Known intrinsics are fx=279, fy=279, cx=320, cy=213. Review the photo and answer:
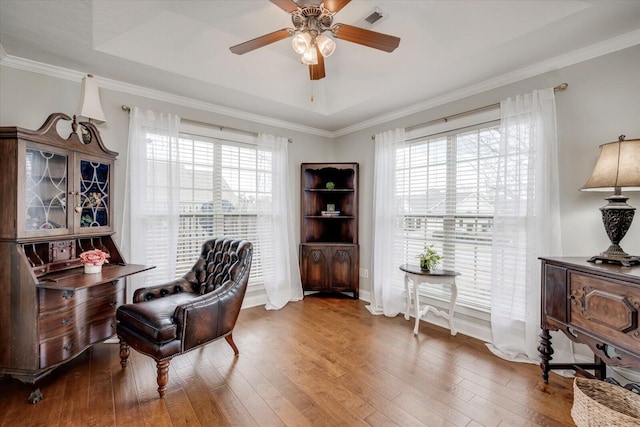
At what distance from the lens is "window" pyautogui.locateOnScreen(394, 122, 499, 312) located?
284 cm

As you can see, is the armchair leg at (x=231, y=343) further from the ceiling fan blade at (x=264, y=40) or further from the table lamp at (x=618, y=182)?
the table lamp at (x=618, y=182)

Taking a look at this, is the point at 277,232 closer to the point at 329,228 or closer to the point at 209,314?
the point at 329,228

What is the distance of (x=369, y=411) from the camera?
1.81 meters

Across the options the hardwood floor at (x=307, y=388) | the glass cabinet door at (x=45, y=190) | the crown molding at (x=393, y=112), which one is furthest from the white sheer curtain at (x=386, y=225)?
the glass cabinet door at (x=45, y=190)

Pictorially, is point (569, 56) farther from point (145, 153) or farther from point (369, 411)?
point (145, 153)

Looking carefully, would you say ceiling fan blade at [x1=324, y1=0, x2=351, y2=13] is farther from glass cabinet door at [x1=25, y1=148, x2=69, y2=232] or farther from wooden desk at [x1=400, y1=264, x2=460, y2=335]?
wooden desk at [x1=400, y1=264, x2=460, y2=335]

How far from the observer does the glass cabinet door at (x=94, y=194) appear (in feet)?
7.94

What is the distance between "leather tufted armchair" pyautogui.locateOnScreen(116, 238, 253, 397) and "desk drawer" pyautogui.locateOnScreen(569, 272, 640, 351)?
246 centimetres

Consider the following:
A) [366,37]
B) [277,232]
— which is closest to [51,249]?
[277,232]

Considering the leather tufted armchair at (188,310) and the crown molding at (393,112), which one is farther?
the crown molding at (393,112)

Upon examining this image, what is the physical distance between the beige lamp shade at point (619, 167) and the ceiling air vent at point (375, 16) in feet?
6.23

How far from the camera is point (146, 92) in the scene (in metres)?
3.01

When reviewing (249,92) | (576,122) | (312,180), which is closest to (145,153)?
(249,92)

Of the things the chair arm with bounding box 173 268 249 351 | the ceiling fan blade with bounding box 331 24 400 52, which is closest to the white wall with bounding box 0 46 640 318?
the chair arm with bounding box 173 268 249 351
